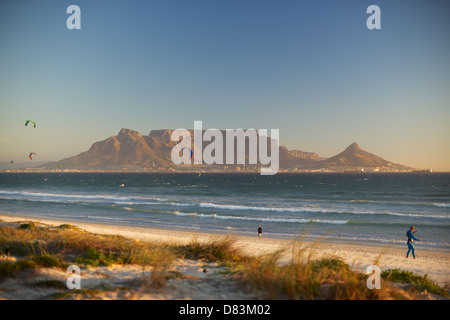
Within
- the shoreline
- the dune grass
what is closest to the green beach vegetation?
the dune grass

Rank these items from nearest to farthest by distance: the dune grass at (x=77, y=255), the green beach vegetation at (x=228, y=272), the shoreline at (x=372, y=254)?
the green beach vegetation at (x=228, y=272), the dune grass at (x=77, y=255), the shoreline at (x=372, y=254)

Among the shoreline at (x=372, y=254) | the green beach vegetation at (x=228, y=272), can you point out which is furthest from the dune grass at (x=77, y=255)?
the shoreline at (x=372, y=254)

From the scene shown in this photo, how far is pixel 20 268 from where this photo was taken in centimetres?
564

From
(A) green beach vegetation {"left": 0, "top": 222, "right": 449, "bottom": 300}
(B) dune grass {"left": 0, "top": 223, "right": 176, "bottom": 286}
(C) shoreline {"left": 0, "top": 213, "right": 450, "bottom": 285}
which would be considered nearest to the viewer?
(A) green beach vegetation {"left": 0, "top": 222, "right": 449, "bottom": 300}

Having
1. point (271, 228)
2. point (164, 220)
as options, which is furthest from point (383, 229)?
point (164, 220)

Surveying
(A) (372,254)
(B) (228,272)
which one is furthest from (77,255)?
(A) (372,254)

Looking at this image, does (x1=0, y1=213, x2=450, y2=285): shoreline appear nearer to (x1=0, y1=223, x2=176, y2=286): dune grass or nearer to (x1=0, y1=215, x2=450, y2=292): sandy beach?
(x1=0, y1=215, x2=450, y2=292): sandy beach

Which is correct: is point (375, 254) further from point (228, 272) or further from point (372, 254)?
point (228, 272)

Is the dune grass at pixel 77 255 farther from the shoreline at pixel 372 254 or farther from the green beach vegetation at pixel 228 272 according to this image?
the shoreline at pixel 372 254

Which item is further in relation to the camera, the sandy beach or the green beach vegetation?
the sandy beach

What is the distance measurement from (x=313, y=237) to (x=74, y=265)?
17739 mm

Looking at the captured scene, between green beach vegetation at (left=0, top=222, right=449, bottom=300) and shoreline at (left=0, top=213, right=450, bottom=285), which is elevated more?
green beach vegetation at (left=0, top=222, right=449, bottom=300)
